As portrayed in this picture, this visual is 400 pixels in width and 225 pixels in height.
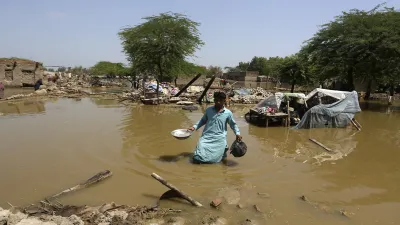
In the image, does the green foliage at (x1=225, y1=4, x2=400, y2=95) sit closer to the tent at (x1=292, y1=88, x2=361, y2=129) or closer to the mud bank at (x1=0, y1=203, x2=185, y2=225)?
the tent at (x1=292, y1=88, x2=361, y2=129)

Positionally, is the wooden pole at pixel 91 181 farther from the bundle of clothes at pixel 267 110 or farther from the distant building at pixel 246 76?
the distant building at pixel 246 76

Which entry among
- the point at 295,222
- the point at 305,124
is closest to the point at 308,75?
the point at 305,124

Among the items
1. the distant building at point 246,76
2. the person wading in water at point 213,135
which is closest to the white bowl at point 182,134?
the person wading in water at point 213,135

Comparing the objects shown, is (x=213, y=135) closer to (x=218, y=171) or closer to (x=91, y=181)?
(x=218, y=171)

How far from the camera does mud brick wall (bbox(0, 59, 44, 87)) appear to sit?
91.6ft

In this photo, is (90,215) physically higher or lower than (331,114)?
lower

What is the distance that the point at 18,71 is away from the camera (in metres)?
28.5

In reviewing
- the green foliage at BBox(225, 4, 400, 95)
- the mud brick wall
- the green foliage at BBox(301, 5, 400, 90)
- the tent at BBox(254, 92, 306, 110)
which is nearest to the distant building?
the green foliage at BBox(225, 4, 400, 95)

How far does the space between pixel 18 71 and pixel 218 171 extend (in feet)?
94.8

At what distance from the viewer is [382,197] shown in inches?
193

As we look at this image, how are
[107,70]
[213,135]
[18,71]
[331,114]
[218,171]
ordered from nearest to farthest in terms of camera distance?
[218,171], [213,135], [331,114], [18,71], [107,70]

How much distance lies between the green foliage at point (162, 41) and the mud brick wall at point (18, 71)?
13.5m

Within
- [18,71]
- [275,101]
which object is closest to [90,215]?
[275,101]

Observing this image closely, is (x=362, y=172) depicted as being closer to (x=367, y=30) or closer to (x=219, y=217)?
(x=219, y=217)
